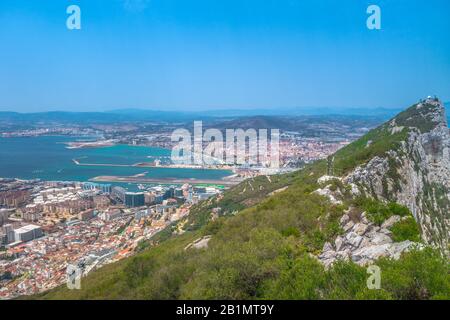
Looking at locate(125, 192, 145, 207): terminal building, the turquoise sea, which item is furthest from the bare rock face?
the turquoise sea

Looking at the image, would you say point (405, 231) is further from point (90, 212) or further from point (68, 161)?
point (68, 161)

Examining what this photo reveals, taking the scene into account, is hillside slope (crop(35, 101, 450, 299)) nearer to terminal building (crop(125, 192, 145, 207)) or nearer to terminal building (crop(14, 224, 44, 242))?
terminal building (crop(14, 224, 44, 242))

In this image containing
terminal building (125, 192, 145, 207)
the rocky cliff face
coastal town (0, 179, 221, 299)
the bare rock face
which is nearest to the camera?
the bare rock face

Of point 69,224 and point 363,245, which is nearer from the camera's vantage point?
point 363,245

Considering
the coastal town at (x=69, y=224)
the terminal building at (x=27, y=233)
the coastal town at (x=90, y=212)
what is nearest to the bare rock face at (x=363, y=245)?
the coastal town at (x=90, y=212)

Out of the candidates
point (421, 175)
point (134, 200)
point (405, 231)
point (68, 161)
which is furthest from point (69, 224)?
point (68, 161)

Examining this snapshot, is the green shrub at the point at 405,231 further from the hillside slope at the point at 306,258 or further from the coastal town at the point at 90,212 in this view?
the coastal town at the point at 90,212
